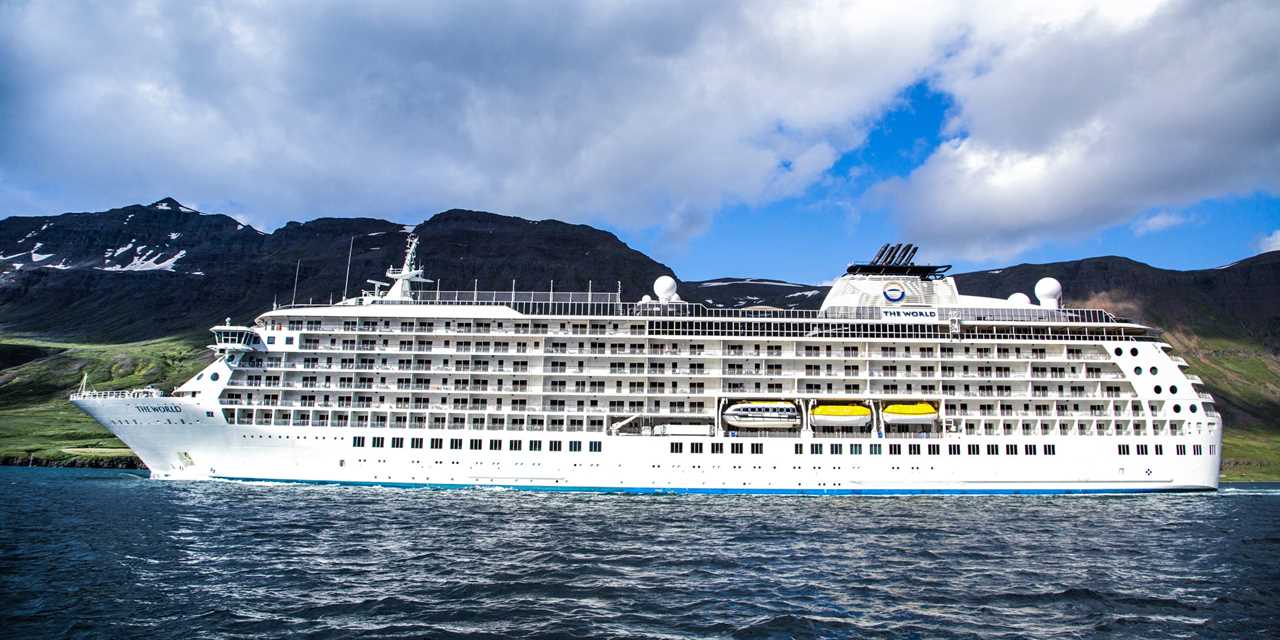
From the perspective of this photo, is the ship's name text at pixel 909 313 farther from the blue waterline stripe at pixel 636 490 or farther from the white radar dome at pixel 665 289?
the white radar dome at pixel 665 289

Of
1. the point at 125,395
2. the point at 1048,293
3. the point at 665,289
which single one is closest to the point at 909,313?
the point at 1048,293

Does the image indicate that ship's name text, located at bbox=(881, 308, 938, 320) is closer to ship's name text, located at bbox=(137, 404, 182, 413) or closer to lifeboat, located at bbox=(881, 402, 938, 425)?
lifeboat, located at bbox=(881, 402, 938, 425)

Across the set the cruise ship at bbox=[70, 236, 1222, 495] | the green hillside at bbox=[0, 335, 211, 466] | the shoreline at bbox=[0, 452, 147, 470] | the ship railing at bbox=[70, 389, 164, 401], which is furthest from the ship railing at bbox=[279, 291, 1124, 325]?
the green hillside at bbox=[0, 335, 211, 466]

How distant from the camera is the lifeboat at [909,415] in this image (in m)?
45.0

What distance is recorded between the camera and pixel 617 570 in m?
21.3

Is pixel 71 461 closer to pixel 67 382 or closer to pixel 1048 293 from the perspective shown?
pixel 67 382

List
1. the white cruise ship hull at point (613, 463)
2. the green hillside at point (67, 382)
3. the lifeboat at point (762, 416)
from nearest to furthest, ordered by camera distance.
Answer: the white cruise ship hull at point (613, 463)
the lifeboat at point (762, 416)
the green hillside at point (67, 382)

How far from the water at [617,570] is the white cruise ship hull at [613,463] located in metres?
6.80

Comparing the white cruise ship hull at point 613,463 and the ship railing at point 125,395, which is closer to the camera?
the white cruise ship hull at point 613,463

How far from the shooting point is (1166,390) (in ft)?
A: 152

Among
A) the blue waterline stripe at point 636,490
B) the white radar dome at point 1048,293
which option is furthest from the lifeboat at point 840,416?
the white radar dome at point 1048,293

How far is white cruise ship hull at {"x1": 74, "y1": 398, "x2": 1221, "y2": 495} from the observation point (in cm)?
4338

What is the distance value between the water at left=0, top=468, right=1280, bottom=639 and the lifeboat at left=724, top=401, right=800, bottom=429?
331 inches

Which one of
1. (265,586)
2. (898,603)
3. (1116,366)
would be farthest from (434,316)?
(1116,366)
